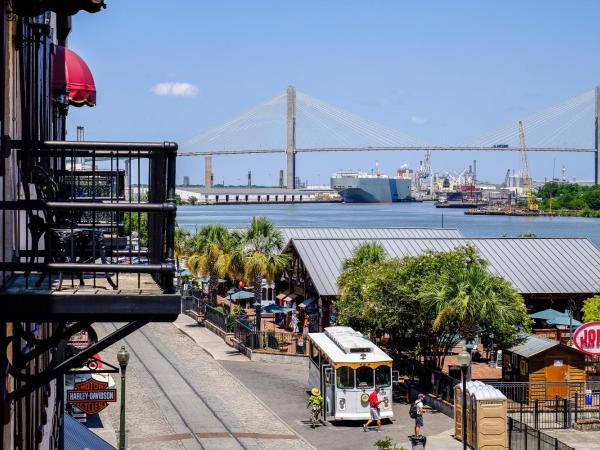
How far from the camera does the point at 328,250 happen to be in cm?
5147

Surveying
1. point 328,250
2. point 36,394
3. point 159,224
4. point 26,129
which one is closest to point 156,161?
point 159,224

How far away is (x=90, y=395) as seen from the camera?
1040 inches

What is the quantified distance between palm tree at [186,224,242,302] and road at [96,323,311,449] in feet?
28.9

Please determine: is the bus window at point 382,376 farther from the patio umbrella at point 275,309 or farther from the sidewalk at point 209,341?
the patio umbrella at point 275,309

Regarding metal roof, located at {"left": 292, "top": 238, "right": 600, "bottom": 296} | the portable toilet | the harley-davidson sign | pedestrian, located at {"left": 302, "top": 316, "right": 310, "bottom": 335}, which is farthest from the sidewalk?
the portable toilet

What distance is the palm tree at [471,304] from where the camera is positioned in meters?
33.5

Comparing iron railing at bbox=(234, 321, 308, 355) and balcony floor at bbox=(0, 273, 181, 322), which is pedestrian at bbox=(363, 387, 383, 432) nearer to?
iron railing at bbox=(234, 321, 308, 355)

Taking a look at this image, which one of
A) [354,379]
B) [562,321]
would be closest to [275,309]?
[562,321]

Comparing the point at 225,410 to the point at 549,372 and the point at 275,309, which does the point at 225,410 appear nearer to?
the point at 549,372

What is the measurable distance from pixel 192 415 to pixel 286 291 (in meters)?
26.3

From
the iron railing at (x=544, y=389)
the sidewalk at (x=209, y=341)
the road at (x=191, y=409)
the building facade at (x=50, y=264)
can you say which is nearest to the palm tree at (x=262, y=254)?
the sidewalk at (x=209, y=341)

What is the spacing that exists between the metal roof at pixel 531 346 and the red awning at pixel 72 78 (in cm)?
1984

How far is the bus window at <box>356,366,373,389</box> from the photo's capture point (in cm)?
3062

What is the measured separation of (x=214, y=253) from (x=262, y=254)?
6.10 m
